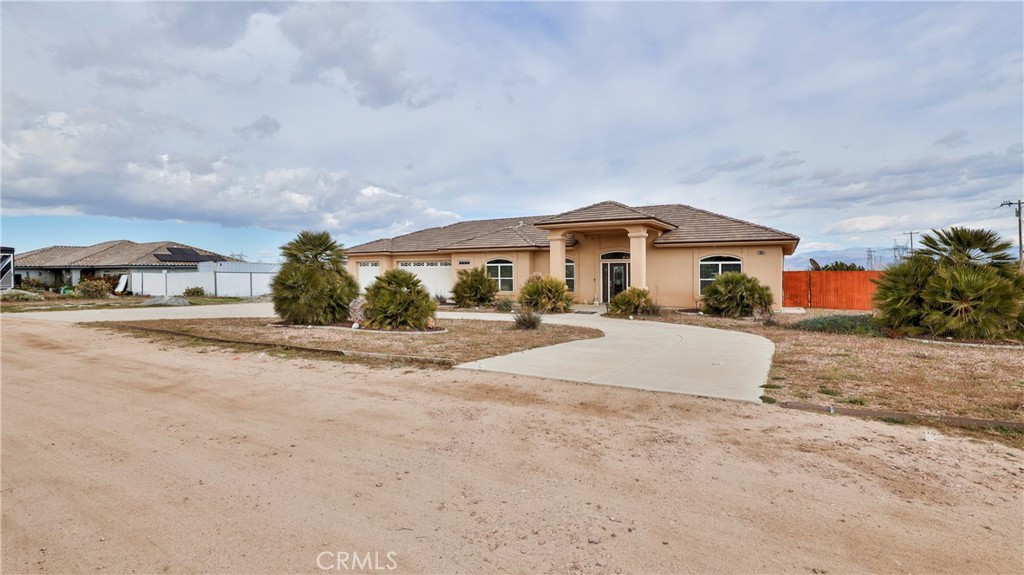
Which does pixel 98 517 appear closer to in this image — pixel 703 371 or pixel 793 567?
pixel 793 567

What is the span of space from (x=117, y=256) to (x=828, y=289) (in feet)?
187

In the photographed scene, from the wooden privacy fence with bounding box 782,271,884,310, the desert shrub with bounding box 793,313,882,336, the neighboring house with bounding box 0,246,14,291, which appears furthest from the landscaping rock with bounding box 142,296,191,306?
the wooden privacy fence with bounding box 782,271,884,310

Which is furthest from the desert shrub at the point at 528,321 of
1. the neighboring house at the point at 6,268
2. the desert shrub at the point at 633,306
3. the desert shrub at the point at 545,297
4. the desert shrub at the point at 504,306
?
the neighboring house at the point at 6,268

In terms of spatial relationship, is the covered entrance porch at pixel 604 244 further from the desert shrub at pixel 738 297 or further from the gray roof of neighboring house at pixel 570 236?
the desert shrub at pixel 738 297

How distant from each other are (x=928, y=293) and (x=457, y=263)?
847 inches

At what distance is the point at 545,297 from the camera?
21297 millimetres

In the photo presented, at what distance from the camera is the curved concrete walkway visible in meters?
7.67

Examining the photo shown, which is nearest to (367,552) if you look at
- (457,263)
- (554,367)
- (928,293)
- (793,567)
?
(793,567)

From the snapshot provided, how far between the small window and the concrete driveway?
14.0m

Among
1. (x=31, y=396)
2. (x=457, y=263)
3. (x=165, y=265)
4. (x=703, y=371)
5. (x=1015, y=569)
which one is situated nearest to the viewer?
(x=1015, y=569)

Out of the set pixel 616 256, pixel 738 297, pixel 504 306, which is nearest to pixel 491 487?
pixel 738 297

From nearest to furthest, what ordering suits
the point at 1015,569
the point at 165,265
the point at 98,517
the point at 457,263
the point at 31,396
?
the point at 1015,569, the point at 98,517, the point at 31,396, the point at 457,263, the point at 165,265

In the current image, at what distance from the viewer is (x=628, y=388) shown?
7.45 meters

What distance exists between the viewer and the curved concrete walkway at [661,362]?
767 cm
